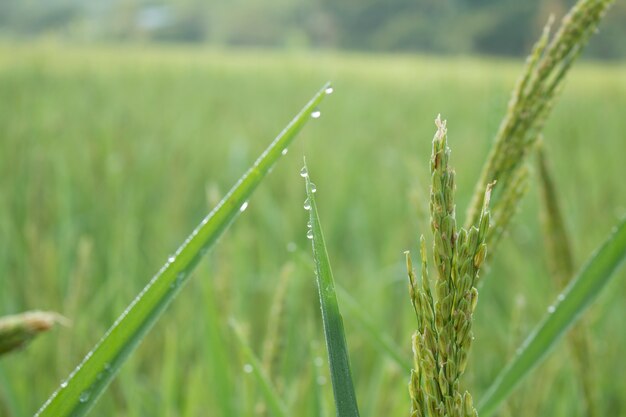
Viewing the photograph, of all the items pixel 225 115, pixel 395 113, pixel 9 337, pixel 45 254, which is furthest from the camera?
pixel 395 113

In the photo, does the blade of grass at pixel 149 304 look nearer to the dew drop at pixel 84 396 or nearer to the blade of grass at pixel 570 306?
the dew drop at pixel 84 396

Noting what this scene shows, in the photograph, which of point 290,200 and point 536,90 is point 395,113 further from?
point 536,90

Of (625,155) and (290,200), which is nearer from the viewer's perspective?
(290,200)

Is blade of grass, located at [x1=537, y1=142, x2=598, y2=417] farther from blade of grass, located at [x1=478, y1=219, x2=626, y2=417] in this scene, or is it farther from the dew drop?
the dew drop

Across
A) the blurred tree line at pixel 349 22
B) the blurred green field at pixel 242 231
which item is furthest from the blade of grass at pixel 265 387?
the blurred tree line at pixel 349 22

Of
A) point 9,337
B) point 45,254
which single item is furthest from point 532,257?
point 9,337

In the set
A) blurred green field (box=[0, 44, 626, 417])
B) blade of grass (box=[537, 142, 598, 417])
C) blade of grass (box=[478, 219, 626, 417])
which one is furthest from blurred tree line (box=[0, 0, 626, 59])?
blade of grass (box=[478, 219, 626, 417])

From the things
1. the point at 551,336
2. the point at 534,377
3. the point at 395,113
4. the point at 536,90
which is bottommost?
the point at 395,113
